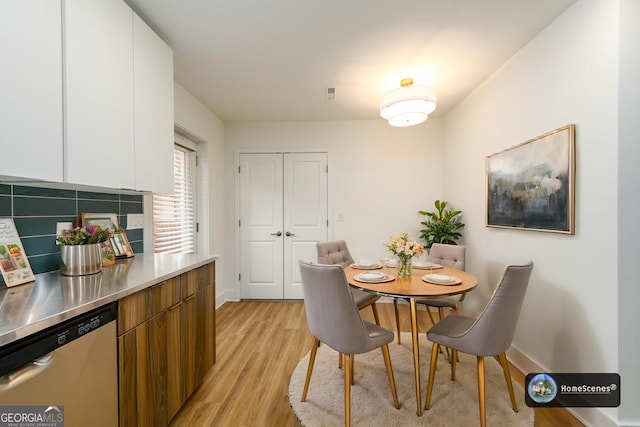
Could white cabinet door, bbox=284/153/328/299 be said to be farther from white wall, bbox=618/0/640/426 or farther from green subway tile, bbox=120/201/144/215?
white wall, bbox=618/0/640/426

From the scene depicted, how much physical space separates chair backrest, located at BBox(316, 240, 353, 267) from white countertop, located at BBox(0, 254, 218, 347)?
3.98 feet

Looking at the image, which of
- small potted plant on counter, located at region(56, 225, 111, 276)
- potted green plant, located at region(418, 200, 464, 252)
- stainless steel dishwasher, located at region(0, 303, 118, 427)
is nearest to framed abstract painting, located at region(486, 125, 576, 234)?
potted green plant, located at region(418, 200, 464, 252)

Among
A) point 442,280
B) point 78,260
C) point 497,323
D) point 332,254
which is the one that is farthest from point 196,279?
point 497,323

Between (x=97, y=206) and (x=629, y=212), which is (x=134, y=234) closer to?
(x=97, y=206)

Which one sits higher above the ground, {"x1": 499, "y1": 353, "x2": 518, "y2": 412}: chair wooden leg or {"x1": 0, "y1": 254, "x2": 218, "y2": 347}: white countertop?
{"x1": 0, "y1": 254, "x2": 218, "y2": 347}: white countertop

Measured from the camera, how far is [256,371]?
2098 mm

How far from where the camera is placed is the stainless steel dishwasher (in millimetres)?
801

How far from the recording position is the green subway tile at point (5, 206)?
1.29 metres

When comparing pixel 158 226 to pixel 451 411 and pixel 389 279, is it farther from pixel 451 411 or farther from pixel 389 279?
pixel 451 411

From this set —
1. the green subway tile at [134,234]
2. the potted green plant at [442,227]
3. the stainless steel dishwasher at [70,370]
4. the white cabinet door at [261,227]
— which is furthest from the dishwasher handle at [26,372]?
the potted green plant at [442,227]

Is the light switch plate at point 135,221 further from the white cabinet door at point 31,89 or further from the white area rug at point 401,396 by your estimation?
the white area rug at point 401,396

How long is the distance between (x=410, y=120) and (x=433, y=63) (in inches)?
19.9

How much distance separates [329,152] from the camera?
374cm

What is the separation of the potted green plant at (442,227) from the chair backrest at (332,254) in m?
1.20
